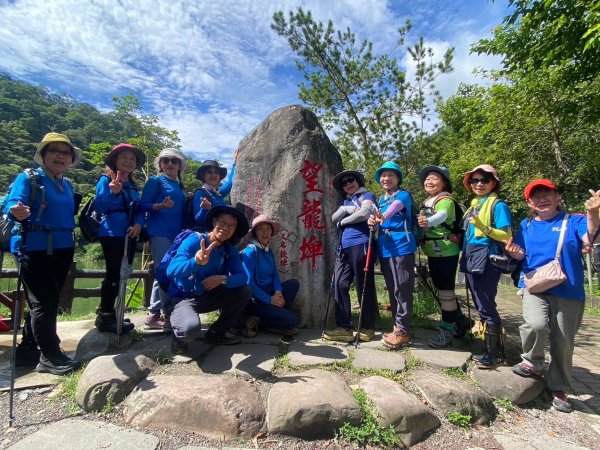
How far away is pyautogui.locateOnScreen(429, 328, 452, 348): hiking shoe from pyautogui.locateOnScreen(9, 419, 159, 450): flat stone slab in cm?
304

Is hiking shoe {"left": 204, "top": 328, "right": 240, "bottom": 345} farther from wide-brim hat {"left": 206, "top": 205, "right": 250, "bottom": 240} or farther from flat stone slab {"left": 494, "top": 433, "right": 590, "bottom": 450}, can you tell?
flat stone slab {"left": 494, "top": 433, "right": 590, "bottom": 450}

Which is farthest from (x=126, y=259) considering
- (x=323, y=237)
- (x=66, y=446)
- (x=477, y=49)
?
(x=477, y=49)

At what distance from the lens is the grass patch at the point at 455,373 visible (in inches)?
136

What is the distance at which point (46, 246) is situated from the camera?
3238 mm

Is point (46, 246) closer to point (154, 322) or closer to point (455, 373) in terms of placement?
point (154, 322)

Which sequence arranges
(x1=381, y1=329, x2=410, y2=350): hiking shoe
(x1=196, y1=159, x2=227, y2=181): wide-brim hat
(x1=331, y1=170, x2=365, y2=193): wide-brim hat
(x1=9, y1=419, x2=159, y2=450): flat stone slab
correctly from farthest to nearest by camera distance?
(x1=196, y1=159, x2=227, y2=181): wide-brim hat, (x1=331, y1=170, x2=365, y2=193): wide-brim hat, (x1=381, y1=329, x2=410, y2=350): hiking shoe, (x1=9, y1=419, x2=159, y2=450): flat stone slab

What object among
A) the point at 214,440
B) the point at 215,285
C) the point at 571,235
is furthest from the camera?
the point at 215,285

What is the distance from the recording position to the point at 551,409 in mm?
3291

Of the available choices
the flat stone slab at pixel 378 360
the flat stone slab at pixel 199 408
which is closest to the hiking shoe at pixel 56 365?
the flat stone slab at pixel 199 408

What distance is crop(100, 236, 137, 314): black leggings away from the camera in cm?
386

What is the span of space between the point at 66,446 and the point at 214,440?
3.20 feet

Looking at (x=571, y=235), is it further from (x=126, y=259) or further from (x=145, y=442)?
(x=126, y=259)

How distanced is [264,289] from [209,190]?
1491 millimetres

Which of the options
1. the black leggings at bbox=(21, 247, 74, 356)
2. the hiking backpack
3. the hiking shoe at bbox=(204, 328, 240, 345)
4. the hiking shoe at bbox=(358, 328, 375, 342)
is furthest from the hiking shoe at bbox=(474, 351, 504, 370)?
the black leggings at bbox=(21, 247, 74, 356)
